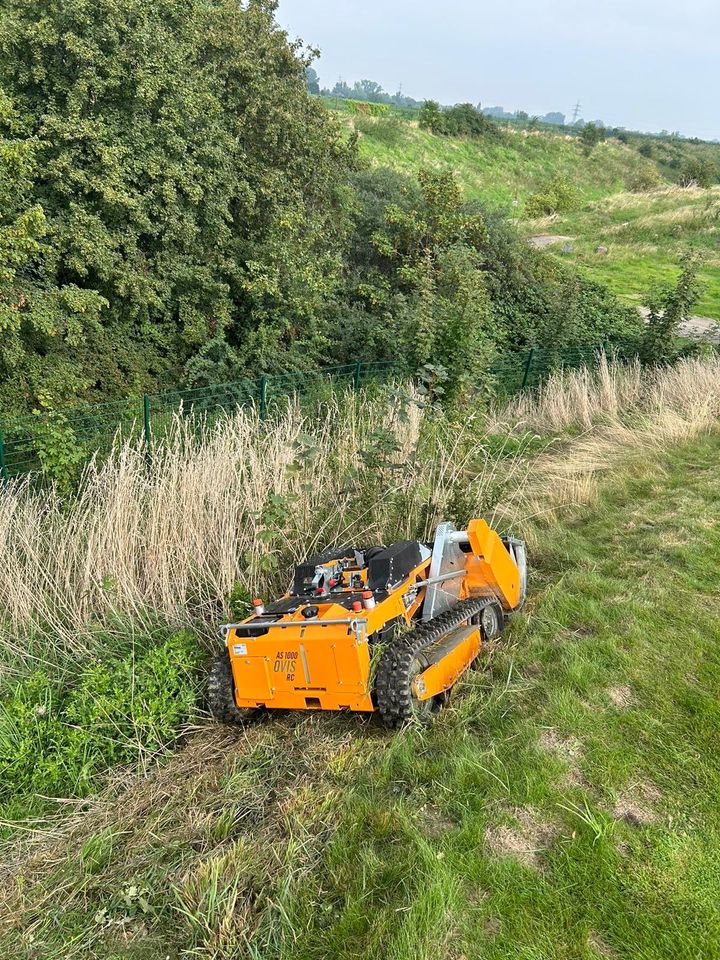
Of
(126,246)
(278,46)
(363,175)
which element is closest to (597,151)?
(363,175)

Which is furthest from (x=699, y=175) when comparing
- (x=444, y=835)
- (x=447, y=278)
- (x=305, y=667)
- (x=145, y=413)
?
(x=444, y=835)

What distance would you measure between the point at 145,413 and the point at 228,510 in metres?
2.83

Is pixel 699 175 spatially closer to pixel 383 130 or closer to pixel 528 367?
pixel 383 130

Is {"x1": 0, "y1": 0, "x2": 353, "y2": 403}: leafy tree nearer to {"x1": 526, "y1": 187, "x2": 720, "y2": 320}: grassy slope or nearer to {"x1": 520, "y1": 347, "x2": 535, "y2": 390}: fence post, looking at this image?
{"x1": 520, "y1": 347, "x2": 535, "y2": 390}: fence post

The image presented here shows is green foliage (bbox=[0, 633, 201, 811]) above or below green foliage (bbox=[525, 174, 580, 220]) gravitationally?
below

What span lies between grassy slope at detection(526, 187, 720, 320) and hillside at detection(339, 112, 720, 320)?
4 centimetres

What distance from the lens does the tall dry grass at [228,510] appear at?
4793 millimetres

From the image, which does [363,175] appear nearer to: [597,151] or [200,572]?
[200,572]

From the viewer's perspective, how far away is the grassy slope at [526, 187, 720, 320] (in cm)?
2091

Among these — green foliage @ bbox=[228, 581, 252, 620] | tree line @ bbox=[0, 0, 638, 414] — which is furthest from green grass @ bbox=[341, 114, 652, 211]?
green foliage @ bbox=[228, 581, 252, 620]

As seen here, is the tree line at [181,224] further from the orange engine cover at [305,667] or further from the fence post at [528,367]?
the orange engine cover at [305,667]

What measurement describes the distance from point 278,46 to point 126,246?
4.78 meters

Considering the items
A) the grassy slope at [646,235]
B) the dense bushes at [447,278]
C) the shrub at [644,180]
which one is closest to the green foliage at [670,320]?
the dense bushes at [447,278]

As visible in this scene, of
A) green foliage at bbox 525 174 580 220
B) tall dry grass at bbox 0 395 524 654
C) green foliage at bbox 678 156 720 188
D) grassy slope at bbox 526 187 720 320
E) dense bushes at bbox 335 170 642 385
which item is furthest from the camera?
green foliage at bbox 678 156 720 188
